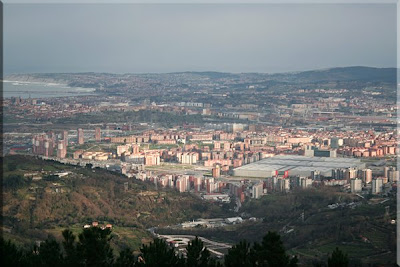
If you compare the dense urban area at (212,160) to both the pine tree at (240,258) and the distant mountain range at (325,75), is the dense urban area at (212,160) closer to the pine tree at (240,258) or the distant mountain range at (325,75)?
the distant mountain range at (325,75)

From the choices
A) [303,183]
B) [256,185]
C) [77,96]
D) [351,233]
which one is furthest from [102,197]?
[77,96]

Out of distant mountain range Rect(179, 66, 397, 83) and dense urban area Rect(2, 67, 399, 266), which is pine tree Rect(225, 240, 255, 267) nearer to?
dense urban area Rect(2, 67, 399, 266)

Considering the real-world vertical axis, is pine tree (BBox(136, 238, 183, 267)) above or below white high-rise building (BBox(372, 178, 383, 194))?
above

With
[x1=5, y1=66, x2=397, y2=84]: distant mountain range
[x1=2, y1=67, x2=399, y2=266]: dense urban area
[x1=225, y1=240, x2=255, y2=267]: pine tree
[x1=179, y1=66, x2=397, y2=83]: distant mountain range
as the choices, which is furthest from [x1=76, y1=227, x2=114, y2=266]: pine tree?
[x1=179, y1=66, x2=397, y2=83]: distant mountain range

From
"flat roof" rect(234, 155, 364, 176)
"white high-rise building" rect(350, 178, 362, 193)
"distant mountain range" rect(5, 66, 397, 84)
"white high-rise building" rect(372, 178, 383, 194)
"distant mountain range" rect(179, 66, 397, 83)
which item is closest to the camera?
"white high-rise building" rect(372, 178, 383, 194)

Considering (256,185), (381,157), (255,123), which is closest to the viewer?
(256,185)

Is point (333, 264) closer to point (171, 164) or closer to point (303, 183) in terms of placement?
point (303, 183)
